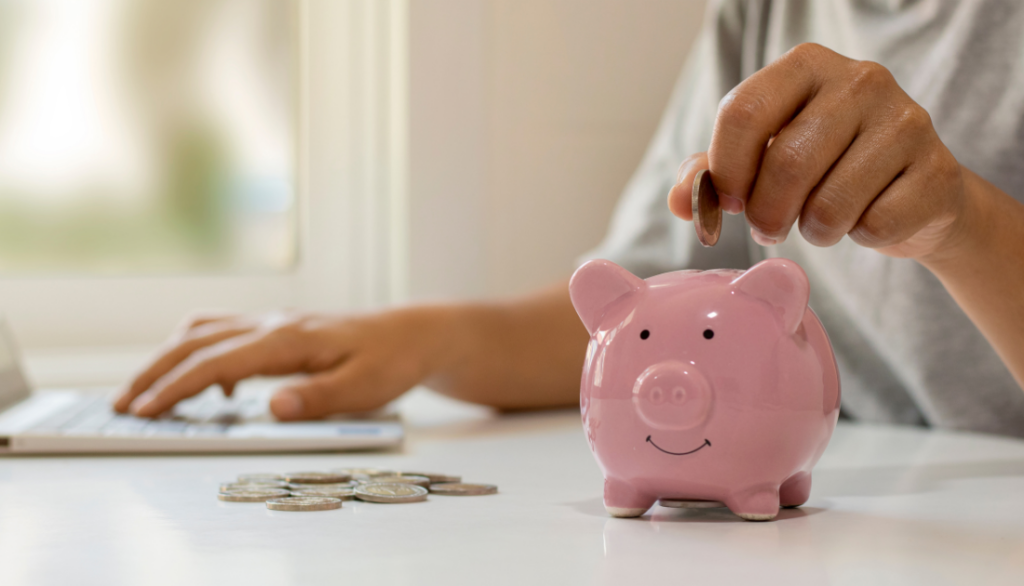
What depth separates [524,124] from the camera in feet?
4.41

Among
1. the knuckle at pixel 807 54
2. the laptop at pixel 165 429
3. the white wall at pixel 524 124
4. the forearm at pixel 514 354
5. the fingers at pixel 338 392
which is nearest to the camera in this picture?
the knuckle at pixel 807 54

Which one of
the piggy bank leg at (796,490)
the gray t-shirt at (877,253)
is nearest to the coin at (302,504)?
the piggy bank leg at (796,490)

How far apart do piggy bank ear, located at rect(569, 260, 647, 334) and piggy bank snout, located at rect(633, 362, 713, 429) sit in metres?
0.05

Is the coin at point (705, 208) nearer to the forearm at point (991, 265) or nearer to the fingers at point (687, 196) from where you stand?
the fingers at point (687, 196)

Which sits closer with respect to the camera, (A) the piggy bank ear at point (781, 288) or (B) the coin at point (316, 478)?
(A) the piggy bank ear at point (781, 288)

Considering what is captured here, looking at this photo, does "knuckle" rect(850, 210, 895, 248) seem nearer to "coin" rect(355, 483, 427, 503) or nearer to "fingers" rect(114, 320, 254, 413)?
"coin" rect(355, 483, 427, 503)

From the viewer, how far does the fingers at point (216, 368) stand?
2.59ft

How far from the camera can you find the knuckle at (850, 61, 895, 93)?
1.56 feet

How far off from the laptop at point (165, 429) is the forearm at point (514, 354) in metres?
0.10

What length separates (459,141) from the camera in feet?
4.29

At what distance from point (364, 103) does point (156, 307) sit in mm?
437

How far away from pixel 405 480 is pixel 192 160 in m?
1.01

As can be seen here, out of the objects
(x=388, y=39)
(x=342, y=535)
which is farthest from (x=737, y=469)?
(x=388, y=39)

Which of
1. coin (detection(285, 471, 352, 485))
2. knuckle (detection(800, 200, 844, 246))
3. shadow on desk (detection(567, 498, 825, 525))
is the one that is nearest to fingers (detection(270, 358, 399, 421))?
coin (detection(285, 471, 352, 485))
